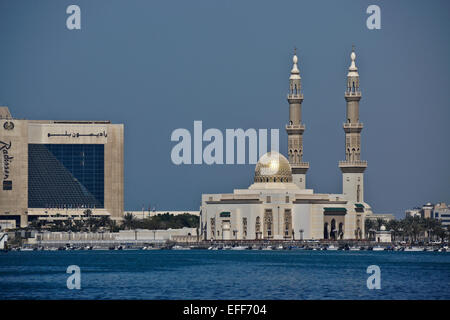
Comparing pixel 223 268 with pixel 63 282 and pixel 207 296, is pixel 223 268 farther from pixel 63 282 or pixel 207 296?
pixel 207 296

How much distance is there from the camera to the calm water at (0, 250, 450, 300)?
3885 inches

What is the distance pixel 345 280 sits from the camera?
115 metres

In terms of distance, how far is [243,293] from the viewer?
99312 mm

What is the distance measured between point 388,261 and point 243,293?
6434cm

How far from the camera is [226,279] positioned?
116 meters

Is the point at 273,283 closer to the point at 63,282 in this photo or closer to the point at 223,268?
the point at 63,282

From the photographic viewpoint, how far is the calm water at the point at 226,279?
9869 centimetres

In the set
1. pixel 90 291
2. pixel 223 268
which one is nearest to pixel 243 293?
pixel 90 291

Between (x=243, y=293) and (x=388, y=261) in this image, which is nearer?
(x=243, y=293)

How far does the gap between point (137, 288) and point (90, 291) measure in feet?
15.7
